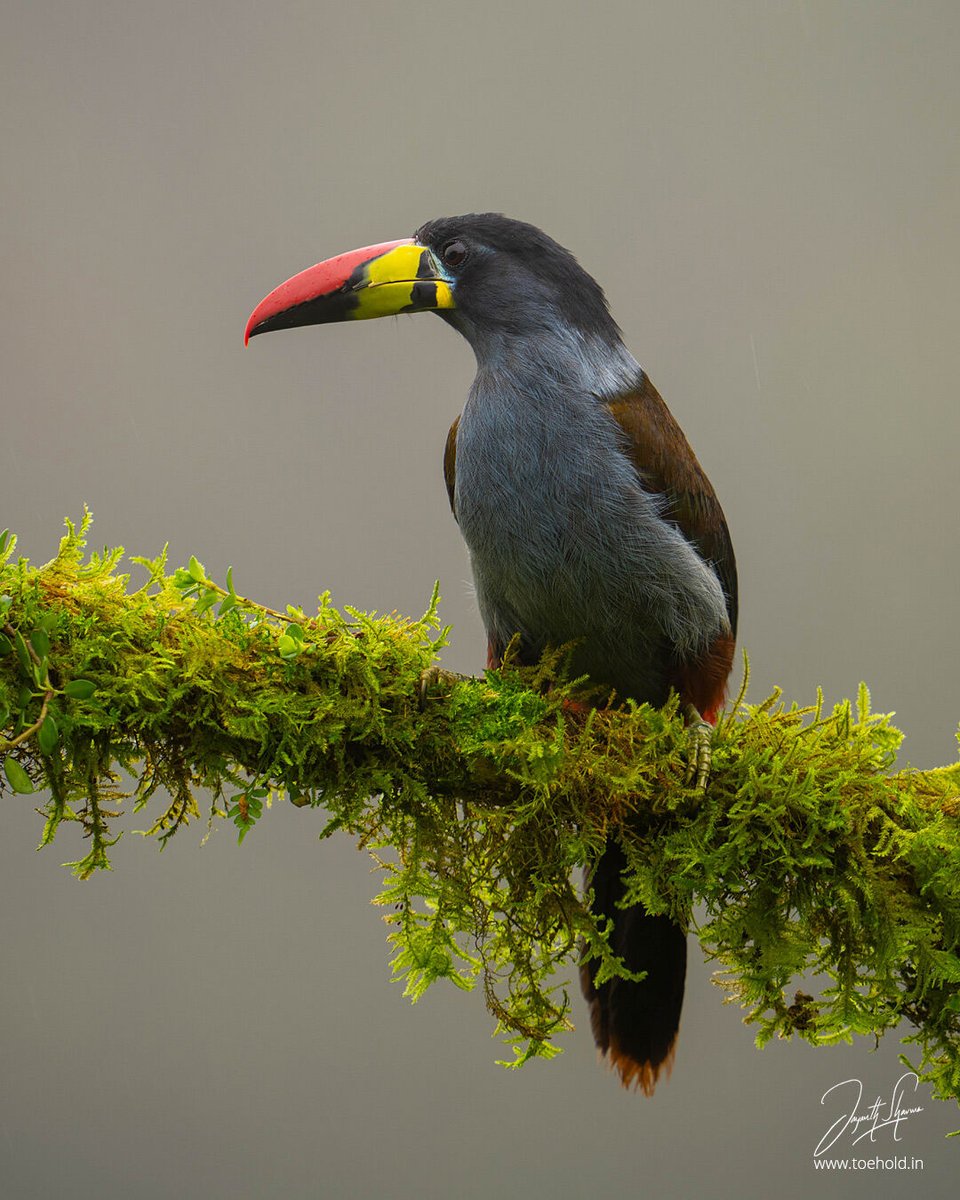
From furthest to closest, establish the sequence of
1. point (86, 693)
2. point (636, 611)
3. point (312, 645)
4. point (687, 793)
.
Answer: point (636, 611) → point (687, 793) → point (312, 645) → point (86, 693)


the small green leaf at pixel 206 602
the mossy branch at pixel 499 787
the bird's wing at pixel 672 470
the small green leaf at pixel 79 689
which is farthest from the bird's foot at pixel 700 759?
the small green leaf at pixel 79 689

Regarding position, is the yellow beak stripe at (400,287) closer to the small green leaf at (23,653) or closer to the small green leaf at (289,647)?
the small green leaf at (289,647)

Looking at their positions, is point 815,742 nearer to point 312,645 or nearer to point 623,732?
point 623,732

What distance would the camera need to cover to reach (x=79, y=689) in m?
1.91

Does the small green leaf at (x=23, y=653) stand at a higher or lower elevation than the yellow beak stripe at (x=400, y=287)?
lower

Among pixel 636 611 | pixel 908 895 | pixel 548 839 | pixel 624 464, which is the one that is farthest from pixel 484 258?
pixel 908 895

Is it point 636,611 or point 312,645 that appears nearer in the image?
point 312,645

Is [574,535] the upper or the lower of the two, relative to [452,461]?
lower

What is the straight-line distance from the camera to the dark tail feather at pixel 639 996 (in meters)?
2.61

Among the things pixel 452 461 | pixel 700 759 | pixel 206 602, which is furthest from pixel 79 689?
pixel 452 461

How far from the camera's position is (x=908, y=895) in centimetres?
221

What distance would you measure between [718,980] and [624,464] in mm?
1110

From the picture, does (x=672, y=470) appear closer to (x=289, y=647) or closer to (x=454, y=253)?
(x=454, y=253)

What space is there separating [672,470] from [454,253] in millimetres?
794
